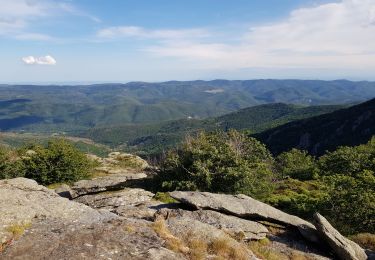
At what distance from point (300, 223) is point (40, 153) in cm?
4317

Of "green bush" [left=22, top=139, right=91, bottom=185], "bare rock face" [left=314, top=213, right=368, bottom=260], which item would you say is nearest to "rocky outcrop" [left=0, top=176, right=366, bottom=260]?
"bare rock face" [left=314, top=213, right=368, bottom=260]

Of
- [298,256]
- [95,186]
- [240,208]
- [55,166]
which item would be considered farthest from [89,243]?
[55,166]

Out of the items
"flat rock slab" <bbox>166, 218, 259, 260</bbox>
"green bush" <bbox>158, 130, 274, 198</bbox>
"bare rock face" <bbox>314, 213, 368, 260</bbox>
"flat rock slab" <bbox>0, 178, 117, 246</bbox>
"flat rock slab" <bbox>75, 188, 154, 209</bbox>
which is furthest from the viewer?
"green bush" <bbox>158, 130, 274, 198</bbox>

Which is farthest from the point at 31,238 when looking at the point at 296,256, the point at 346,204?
the point at 346,204

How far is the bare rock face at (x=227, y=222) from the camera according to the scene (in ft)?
77.2

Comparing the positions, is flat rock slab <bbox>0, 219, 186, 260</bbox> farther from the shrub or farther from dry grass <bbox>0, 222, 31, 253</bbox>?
the shrub

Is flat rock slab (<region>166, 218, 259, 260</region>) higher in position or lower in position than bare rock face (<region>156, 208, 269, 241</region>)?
higher

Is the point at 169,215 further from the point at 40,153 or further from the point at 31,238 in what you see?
the point at 40,153

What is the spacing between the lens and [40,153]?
57219 mm

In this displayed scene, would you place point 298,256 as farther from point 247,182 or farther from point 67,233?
point 247,182

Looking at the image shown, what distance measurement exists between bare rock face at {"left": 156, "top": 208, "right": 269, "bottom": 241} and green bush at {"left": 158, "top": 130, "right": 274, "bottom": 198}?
1313 centimetres

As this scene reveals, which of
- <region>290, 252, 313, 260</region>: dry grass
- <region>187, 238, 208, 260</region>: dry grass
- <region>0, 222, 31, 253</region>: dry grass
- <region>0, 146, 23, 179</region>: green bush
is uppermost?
<region>0, 222, 31, 253</region>: dry grass

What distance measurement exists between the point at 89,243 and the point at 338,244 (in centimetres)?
1403

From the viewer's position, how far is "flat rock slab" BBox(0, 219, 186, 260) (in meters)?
16.9
